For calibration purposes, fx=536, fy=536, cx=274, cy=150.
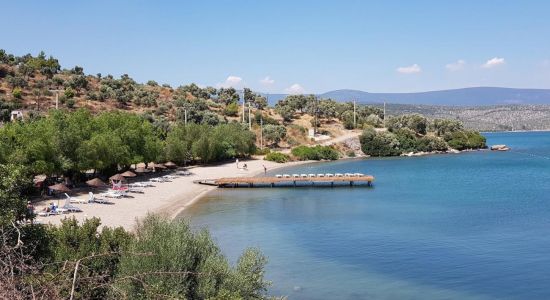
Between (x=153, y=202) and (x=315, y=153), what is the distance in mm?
52018

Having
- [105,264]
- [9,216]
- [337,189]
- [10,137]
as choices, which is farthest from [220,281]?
[337,189]

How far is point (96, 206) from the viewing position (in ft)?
137

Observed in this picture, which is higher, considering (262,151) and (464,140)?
(464,140)

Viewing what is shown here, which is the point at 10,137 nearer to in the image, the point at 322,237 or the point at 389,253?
the point at 322,237

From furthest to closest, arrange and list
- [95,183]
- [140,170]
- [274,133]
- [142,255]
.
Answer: [274,133], [140,170], [95,183], [142,255]

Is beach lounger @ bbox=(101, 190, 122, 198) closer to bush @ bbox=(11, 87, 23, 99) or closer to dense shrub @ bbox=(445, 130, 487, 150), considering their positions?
bush @ bbox=(11, 87, 23, 99)

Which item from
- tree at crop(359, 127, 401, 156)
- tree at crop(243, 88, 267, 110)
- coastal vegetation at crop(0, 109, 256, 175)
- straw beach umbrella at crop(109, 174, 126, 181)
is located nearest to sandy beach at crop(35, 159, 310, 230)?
coastal vegetation at crop(0, 109, 256, 175)

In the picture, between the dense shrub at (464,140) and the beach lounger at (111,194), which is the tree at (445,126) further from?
the beach lounger at (111,194)

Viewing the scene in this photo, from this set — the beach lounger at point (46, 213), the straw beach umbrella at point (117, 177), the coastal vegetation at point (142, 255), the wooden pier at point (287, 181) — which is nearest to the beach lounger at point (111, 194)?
the straw beach umbrella at point (117, 177)

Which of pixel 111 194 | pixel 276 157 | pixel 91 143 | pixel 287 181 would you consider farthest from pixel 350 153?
pixel 111 194

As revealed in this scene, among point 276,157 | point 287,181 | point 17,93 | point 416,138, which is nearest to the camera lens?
point 287,181

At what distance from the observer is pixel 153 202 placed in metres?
46.9

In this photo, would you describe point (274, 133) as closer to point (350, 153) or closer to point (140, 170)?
point (350, 153)

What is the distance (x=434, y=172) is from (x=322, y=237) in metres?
47.4
